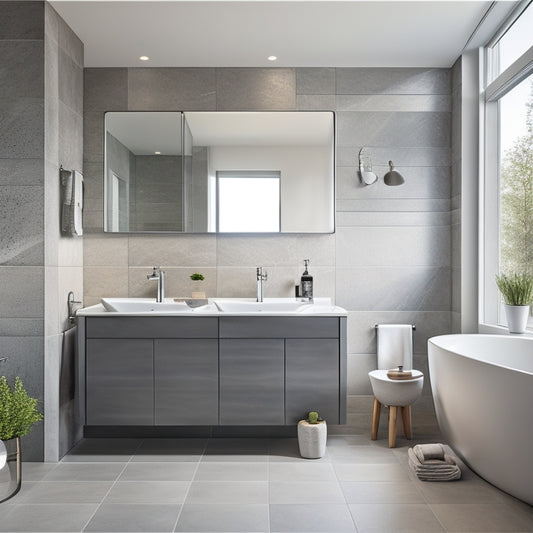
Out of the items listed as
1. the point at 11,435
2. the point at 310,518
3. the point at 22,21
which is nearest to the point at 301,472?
the point at 310,518

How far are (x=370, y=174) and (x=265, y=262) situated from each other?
1.01 meters

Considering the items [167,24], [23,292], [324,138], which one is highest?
[167,24]

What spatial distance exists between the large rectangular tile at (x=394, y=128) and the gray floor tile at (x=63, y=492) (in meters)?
2.77

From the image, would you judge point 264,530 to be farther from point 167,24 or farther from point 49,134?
point 167,24

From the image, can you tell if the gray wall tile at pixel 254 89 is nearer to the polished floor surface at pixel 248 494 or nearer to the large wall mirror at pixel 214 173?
the large wall mirror at pixel 214 173

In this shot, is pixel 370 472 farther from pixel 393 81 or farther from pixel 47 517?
pixel 393 81

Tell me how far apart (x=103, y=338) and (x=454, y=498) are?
2.11 m

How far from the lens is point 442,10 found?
3031 millimetres

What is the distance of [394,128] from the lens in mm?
3822

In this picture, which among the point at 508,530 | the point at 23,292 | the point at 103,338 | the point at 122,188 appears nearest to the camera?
the point at 508,530

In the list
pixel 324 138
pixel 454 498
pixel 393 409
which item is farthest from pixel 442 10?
pixel 454 498

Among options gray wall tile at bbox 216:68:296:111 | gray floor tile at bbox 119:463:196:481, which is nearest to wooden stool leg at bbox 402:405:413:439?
gray floor tile at bbox 119:463:196:481

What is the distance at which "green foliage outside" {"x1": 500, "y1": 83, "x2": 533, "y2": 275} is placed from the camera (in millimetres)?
3125

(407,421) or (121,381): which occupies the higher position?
(121,381)
